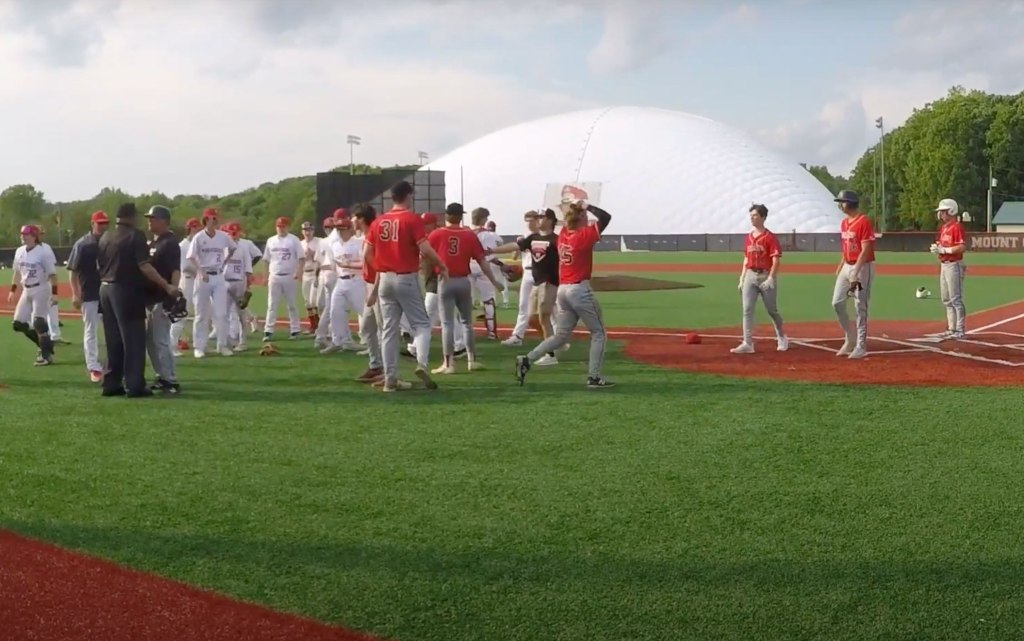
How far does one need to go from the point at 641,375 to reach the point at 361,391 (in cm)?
324

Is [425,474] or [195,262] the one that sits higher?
[195,262]

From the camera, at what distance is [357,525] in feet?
20.6

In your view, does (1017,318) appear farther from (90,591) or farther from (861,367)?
(90,591)

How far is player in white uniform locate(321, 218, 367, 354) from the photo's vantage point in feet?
51.2

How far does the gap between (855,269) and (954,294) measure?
10.4 ft

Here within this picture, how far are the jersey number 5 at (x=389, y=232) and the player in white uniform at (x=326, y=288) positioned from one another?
190 inches

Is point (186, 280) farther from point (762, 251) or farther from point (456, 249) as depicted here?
point (762, 251)

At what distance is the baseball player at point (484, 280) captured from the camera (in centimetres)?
1589

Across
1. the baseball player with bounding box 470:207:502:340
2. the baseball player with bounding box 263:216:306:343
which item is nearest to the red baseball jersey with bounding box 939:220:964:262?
the baseball player with bounding box 470:207:502:340

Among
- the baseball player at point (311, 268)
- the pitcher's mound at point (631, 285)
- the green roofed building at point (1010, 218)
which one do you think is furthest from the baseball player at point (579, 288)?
the green roofed building at point (1010, 218)

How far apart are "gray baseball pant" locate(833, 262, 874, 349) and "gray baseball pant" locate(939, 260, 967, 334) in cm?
272

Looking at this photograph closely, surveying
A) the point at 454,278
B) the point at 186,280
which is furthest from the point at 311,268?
the point at 454,278

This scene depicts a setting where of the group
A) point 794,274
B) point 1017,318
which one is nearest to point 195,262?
point 1017,318

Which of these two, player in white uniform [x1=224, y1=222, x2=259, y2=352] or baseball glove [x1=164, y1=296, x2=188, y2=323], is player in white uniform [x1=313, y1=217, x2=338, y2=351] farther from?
baseball glove [x1=164, y1=296, x2=188, y2=323]
